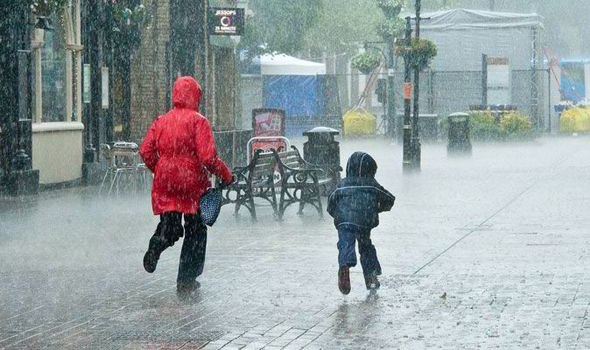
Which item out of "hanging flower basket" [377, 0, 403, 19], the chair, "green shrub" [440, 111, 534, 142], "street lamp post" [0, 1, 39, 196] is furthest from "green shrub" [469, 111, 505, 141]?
"street lamp post" [0, 1, 39, 196]

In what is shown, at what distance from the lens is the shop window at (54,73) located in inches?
930

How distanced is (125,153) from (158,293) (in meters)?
10.9

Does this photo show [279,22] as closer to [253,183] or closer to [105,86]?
[105,86]

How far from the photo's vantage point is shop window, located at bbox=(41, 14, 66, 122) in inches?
930

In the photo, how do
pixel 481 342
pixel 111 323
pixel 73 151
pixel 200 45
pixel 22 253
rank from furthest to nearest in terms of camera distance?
pixel 200 45 < pixel 73 151 < pixel 22 253 < pixel 111 323 < pixel 481 342

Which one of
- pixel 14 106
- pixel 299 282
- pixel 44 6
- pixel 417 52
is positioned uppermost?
pixel 44 6

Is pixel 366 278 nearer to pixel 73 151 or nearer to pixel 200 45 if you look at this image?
pixel 73 151

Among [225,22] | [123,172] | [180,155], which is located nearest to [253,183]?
[123,172]

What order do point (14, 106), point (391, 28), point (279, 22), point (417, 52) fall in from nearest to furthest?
point (14, 106) → point (417, 52) → point (391, 28) → point (279, 22)

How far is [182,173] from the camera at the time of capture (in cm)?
1059

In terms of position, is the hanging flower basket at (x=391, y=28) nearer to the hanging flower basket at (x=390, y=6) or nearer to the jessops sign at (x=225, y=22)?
the hanging flower basket at (x=390, y=6)

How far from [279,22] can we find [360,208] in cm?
4368

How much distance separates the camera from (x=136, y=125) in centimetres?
3075

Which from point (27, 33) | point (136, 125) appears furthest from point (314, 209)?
point (136, 125)
